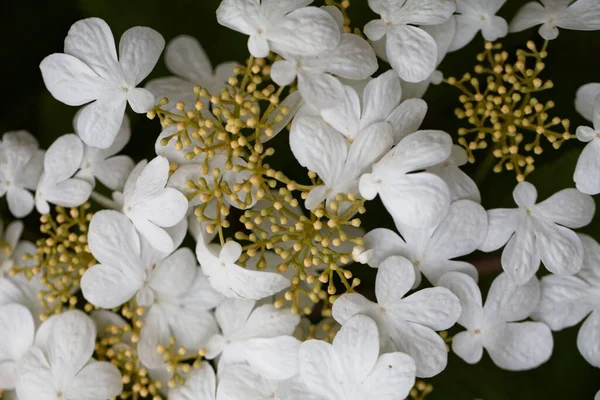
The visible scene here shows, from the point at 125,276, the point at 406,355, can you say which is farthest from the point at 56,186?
the point at 406,355

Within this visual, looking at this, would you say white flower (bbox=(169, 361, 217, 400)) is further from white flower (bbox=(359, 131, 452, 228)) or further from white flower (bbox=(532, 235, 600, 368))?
white flower (bbox=(532, 235, 600, 368))

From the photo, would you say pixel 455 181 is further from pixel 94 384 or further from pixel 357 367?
pixel 94 384

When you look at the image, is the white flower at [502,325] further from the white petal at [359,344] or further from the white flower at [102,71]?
the white flower at [102,71]

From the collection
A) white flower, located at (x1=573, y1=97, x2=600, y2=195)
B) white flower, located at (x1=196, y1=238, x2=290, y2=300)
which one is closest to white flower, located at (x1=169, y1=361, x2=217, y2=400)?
white flower, located at (x1=196, y1=238, x2=290, y2=300)

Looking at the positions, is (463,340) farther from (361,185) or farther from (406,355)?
(361,185)

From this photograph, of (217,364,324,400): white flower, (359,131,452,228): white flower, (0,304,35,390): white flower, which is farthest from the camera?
(0,304,35,390): white flower
